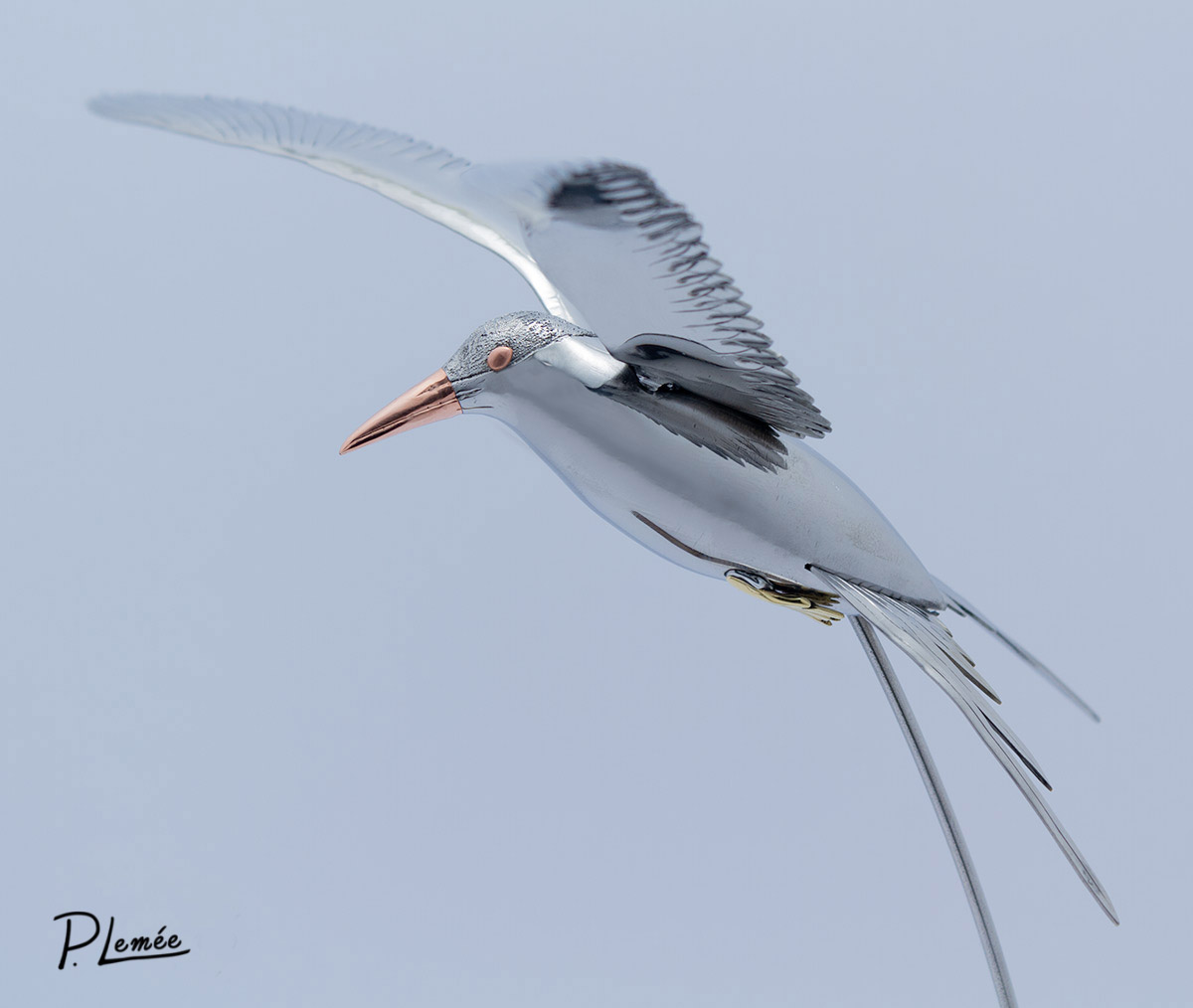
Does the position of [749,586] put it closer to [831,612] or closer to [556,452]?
[831,612]

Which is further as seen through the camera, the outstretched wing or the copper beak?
the copper beak

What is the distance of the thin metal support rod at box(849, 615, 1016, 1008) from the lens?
1100mm

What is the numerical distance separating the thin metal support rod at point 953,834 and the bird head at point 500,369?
1.15ft

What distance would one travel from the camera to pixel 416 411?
1.03 meters

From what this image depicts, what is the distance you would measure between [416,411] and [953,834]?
63cm

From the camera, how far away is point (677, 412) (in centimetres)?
98

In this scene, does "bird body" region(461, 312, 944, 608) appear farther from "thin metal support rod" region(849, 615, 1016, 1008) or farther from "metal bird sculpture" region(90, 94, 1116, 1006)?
"thin metal support rod" region(849, 615, 1016, 1008)
